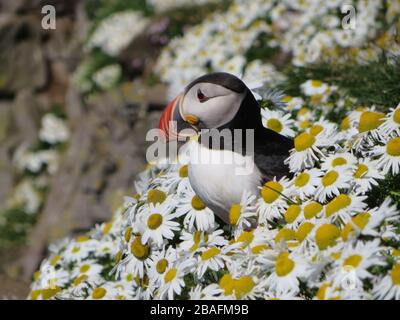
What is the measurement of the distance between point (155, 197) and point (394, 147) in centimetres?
89

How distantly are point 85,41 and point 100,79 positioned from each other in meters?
1.20

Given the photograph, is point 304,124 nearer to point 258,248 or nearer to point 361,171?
point 361,171

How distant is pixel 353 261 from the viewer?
156 cm

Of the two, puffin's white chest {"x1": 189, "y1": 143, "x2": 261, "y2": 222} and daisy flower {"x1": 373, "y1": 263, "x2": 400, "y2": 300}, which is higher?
puffin's white chest {"x1": 189, "y1": 143, "x2": 261, "y2": 222}

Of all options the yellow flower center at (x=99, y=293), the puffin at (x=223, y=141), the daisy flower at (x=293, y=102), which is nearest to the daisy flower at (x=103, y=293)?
the yellow flower center at (x=99, y=293)

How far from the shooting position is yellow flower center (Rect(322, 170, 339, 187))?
2.01m

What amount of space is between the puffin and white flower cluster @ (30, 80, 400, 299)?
6cm

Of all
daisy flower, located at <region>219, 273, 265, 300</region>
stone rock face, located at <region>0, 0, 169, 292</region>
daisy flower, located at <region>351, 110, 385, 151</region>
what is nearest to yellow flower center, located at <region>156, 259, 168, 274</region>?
daisy flower, located at <region>219, 273, 265, 300</region>

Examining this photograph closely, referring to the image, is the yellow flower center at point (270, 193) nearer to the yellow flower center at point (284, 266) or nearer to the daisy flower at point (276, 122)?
the yellow flower center at point (284, 266)

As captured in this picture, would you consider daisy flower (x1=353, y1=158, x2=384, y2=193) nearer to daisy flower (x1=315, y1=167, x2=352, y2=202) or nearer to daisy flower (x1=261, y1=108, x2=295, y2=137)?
daisy flower (x1=315, y1=167, x2=352, y2=202)

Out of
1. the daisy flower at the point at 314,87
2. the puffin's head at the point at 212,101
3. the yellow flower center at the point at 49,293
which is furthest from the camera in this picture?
the daisy flower at the point at 314,87

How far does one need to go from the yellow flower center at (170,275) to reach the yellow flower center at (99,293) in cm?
61

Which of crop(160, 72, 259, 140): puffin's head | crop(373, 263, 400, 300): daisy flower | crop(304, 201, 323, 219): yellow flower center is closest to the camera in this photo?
Result: crop(373, 263, 400, 300): daisy flower

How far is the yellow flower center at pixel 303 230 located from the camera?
1771 mm
